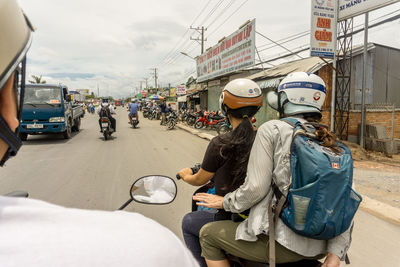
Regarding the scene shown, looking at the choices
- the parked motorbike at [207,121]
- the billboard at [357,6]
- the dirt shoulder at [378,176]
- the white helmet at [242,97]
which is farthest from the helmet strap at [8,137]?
the parked motorbike at [207,121]

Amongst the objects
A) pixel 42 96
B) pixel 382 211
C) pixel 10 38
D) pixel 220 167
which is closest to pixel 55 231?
pixel 10 38

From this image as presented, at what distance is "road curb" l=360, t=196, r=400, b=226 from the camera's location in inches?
122

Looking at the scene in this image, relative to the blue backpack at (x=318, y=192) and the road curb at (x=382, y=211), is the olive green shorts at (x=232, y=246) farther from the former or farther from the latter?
the road curb at (x=382, y=211)

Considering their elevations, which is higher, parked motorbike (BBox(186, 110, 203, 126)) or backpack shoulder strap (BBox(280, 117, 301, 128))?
backpack shoulder strap (BBox(280, 117, 301, 128))

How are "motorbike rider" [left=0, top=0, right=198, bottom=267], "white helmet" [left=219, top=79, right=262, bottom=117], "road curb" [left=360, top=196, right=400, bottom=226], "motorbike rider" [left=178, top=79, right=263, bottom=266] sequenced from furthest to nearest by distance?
1. "road curb" [left=360, top=196, right=400, bottom=226]
2. "white helmet" [left=219, top=79, right=262, bottom=117]
3. "motorbike rider" [left=178, top=79, right=263, bottom=266]
4. "motorbike rider" [left=0, top=0, right=198, bottom=267]

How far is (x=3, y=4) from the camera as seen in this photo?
56 cm

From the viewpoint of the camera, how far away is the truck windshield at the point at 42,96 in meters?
8.91

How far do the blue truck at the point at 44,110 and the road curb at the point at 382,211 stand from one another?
9.37m

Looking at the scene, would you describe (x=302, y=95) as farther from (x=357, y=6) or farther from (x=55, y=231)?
(x=357, y=6)

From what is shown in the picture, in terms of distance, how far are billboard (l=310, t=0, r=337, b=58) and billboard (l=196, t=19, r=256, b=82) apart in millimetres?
4929

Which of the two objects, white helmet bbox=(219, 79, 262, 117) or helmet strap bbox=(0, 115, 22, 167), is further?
white helmet bbox=(219, 79, 262, 117)

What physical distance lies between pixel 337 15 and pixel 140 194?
8.49 metres

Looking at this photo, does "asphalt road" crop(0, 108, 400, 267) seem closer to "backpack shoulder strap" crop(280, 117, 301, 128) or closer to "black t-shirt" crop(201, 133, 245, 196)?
"black t-shirt" crop(201, 133, 245, 196)

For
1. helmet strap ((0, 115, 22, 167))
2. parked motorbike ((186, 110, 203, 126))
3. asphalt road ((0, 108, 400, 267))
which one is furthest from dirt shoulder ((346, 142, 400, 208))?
parked motorbike ((186, 110, 203, 126))
